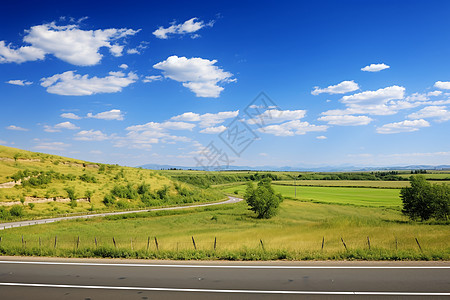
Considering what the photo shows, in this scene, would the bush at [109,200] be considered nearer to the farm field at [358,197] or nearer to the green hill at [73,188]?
Answer: the green hill at [73,188]

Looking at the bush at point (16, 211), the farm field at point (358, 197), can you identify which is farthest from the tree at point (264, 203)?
the bush at point (16, 211)

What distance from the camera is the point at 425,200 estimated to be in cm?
4288

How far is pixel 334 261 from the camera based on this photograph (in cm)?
1566

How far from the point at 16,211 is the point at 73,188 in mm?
15744

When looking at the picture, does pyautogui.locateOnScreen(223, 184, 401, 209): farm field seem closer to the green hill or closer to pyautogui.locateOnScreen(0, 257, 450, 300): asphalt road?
the green hill

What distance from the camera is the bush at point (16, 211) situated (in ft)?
157

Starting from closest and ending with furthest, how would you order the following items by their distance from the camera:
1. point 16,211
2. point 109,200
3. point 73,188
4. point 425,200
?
point 425,200 < point 16,211 < point 73,188 < point 109,200

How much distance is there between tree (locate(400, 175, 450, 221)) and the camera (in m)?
41.5

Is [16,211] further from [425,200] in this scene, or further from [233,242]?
[425,200]

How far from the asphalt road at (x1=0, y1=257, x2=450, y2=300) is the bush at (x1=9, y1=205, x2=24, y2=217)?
39045mm

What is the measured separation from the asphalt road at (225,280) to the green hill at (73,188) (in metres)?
42.3

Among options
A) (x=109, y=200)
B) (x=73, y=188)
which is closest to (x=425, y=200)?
(x=109, y=200)

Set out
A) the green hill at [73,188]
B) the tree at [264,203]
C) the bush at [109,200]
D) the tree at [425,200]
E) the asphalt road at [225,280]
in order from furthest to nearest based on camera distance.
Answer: the bush at [109,200]
the tree at [264,203]
the green hill at [73,188]
the tree at [425,200]
the asphalt road at [225,280]

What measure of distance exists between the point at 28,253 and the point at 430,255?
935 inches
